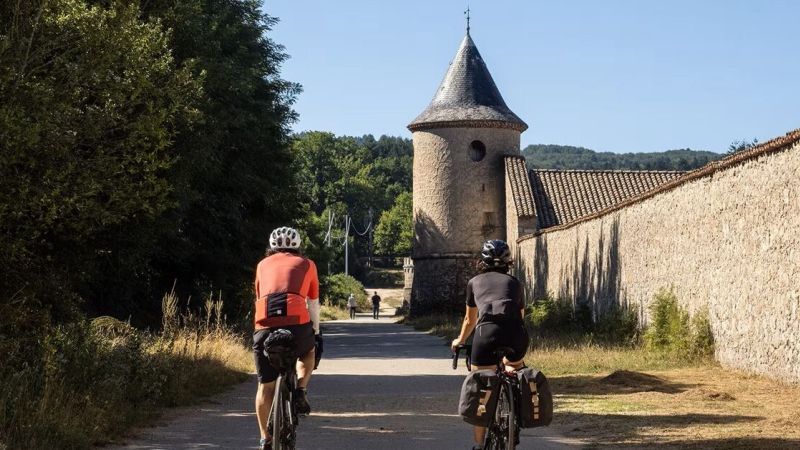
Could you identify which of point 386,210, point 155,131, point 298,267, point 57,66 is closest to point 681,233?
point 155,131

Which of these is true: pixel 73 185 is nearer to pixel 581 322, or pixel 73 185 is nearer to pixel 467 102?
pixel 581 322

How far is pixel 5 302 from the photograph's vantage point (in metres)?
13.3

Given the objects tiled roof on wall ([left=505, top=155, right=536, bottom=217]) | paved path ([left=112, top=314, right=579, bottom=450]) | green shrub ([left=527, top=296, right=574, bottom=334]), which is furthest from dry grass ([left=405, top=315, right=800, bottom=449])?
tiled roof on wall ([left=505, top=155, right=536, bottom=217])

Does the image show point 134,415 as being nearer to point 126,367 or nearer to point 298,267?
point 126,367

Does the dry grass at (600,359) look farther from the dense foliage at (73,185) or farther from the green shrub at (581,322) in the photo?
the dense foliage at (73,185)

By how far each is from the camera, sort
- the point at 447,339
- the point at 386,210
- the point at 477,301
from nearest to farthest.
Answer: the point at 477,301 < the point at 447,339 < the point at 386,210

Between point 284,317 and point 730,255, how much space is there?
1128 cm

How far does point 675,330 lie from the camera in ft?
70.2

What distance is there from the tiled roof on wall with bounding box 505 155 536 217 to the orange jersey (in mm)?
39273

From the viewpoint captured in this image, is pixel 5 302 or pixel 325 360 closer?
pixel 5 302

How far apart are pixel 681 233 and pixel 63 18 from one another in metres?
12.6

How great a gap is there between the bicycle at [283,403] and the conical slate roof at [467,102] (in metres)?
43.4

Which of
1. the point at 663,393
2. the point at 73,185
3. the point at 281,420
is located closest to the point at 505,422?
the point at 281,420

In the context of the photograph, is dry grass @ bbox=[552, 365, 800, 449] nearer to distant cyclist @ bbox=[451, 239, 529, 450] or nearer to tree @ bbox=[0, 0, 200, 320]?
distant cyclist @ bbox=[451, 239, 529, 450]
